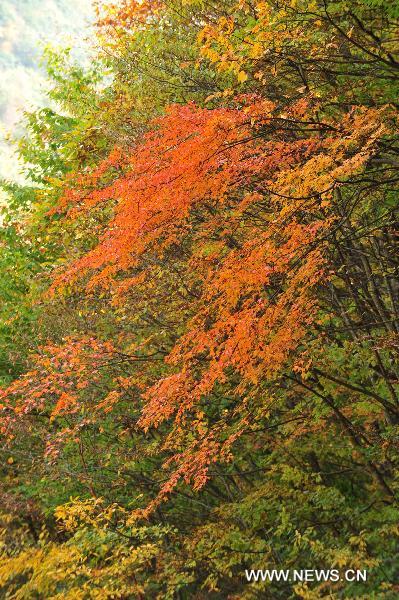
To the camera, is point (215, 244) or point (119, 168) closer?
point (215, 244)

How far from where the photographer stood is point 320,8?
265 inches

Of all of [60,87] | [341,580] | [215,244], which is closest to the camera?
[341,580]

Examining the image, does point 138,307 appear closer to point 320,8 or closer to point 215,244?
point 215,244

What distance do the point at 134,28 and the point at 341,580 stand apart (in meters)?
9.17

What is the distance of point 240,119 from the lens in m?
6.04

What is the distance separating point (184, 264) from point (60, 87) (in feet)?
31.7

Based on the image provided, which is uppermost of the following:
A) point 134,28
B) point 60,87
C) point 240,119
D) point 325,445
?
point 60,87

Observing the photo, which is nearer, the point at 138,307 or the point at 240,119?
the point at 240,119

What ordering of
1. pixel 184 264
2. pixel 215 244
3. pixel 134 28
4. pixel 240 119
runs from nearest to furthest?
pixel 240 119
pixel 215 244
pixel 184 264
pixel 134 28

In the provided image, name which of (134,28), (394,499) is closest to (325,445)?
(394,499)

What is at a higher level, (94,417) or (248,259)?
(248,259)

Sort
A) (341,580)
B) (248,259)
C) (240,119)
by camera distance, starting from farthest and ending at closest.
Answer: (341,580) → (248,259) → (240,119)

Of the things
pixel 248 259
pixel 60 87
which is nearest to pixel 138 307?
pixel 248 259

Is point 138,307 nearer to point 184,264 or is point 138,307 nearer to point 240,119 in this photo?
point 184,264
